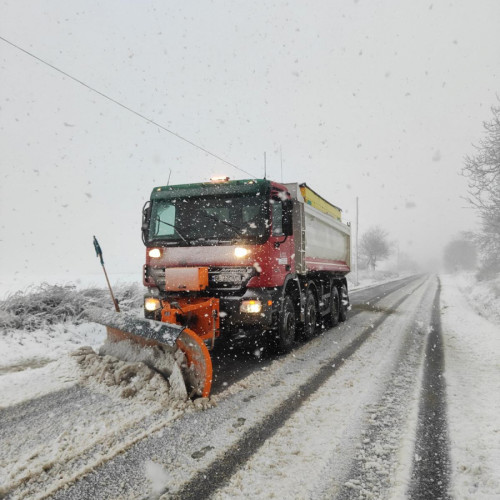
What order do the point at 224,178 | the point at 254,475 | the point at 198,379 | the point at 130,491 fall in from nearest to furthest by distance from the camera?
the point at 130,491, the point at 254,475, the point at 198,379, the point at 224,178

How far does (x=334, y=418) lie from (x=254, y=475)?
48.4 inches

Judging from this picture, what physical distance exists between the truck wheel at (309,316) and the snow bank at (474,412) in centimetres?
241

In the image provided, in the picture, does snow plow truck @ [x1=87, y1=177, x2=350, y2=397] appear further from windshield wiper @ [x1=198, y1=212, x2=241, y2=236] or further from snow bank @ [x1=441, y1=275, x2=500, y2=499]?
snow bank @ [x1=441, y1=275, x2=500, y2=499]

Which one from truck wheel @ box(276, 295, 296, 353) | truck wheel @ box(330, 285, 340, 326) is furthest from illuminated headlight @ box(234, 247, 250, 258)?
truck wheel @ box(330, 285, 340, 326)

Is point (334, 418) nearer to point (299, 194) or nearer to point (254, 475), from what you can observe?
point (254, 475)

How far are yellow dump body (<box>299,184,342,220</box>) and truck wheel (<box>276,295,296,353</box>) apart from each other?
2104mm

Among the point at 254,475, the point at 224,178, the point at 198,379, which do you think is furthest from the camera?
the point at 224,178

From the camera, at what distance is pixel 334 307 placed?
9.39 metres

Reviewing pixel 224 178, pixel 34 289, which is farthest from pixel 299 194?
pixel 34 289

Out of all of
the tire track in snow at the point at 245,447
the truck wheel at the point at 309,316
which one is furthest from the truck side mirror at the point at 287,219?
the truck wheel at the point at 309,316

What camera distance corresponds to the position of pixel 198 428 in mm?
3191

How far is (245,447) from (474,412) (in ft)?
7.76

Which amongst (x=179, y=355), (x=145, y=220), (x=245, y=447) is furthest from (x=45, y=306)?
(x=245, y=447)

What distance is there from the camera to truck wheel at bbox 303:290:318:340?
7105 millimetres
